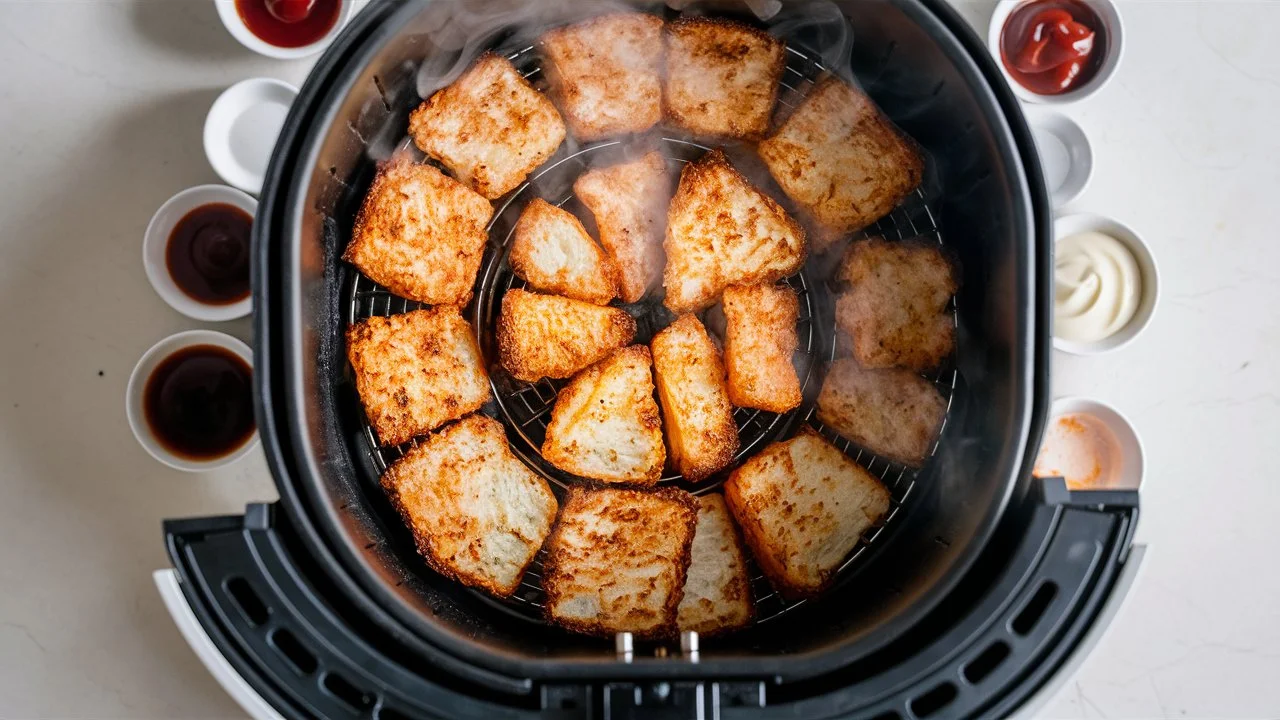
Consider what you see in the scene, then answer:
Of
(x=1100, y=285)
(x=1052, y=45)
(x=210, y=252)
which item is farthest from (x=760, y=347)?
(x=210, y=252)

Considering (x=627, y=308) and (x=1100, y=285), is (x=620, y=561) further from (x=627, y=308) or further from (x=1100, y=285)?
(x=1100, y=285)

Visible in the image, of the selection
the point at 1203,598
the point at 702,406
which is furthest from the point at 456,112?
the point at 1203,598

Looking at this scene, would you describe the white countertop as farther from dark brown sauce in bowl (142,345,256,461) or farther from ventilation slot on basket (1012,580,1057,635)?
ventilation slot on basket (1012,580,1057,635)

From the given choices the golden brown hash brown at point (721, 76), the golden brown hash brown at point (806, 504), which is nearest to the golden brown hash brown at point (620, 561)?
the golden brown hash brown at point (806, 504)

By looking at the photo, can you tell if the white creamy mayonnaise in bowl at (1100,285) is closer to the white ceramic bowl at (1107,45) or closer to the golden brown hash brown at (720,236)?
the white ceramic bowl at (1107,45)

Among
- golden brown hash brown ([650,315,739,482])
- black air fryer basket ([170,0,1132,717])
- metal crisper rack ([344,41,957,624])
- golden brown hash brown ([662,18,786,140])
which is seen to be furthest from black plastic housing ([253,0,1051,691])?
golden brown hash brown ([650,315,739,482])

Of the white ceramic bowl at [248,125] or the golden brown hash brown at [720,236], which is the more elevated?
the white ceramic bowl at [248,125]

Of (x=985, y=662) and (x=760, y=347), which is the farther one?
(x=760, y=347)
